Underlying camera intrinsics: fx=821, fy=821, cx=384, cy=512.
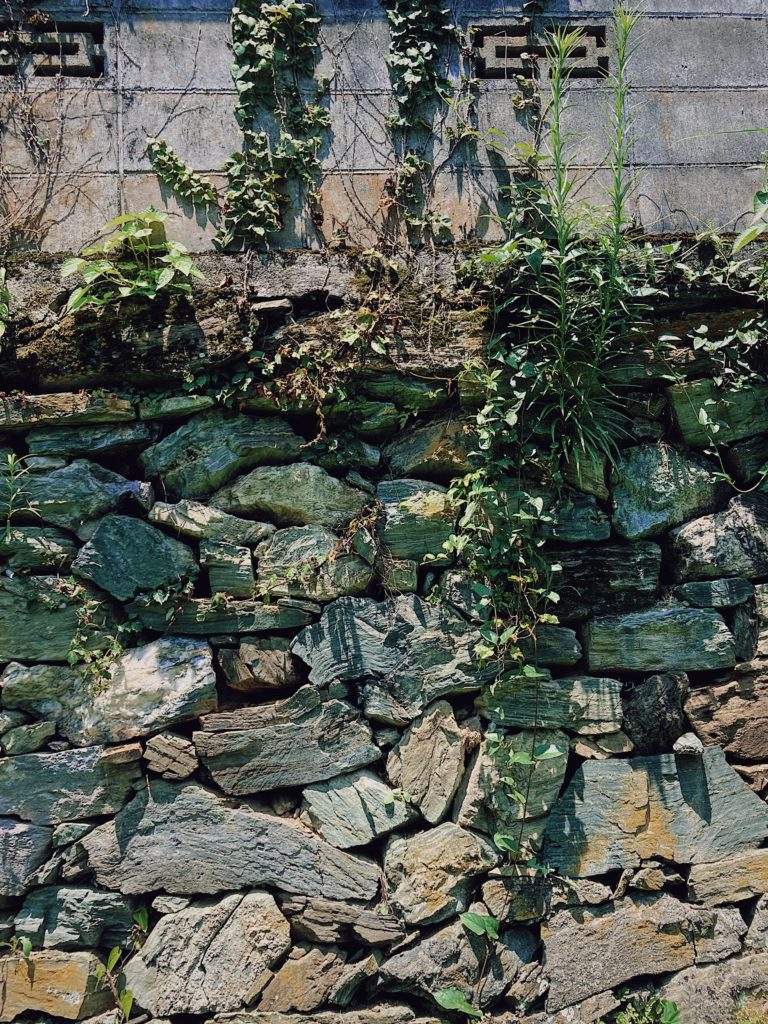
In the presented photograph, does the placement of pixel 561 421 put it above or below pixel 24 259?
below

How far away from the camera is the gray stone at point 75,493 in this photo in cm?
332

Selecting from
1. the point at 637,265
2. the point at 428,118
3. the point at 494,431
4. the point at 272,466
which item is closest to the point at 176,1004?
the point at 272,466

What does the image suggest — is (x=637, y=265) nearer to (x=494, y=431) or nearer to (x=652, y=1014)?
(x=494, y=431)

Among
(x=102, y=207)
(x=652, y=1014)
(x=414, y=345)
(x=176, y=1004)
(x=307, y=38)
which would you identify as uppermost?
(x=307, y=38)

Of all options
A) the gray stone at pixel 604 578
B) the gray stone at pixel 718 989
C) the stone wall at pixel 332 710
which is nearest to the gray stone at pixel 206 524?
the stone wall at pixel 332 710

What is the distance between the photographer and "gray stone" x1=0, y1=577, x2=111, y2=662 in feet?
10.8

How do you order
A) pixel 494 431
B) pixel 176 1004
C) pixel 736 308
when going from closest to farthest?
1. pixel 176 1004
2. pixel 494 431
3. pixel 736 308

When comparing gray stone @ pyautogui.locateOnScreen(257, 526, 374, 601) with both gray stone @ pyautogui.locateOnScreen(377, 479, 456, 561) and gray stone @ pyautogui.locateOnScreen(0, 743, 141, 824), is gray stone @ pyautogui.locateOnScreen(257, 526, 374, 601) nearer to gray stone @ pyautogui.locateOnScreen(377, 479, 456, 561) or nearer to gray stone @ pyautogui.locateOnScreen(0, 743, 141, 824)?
gray stone @ pyautogui.locateOnScreen(377, 479, 456, 561)

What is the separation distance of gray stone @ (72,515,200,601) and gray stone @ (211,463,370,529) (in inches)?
11.9

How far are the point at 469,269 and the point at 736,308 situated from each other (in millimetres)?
1212

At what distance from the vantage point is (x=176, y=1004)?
3.16m

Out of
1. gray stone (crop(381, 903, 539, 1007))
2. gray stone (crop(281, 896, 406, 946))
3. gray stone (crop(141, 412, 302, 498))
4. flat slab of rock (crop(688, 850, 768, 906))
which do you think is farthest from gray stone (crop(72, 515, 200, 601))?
flat slab of rock (crop(688, 850, 768, 906))

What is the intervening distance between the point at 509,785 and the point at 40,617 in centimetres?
202

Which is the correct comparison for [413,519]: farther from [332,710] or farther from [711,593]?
[711,593]
